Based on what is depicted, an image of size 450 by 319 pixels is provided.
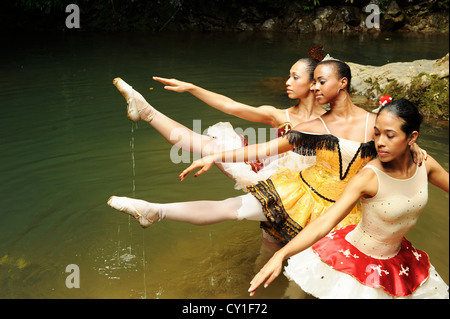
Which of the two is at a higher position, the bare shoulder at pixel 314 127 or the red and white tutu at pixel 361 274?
the bare shoulder at pixel 314 127

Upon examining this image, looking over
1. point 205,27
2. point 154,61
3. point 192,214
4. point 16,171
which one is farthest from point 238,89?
point 205,27

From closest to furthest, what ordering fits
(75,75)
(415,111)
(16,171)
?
(415,111)
(16,171)
(75,75)

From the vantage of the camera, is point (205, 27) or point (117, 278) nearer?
point (117, 278)

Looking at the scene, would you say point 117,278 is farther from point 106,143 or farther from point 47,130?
point 47,130

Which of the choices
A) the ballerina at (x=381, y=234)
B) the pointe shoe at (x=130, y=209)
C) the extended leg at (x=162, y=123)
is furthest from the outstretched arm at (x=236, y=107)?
the ballerina at (x=381, y=234)

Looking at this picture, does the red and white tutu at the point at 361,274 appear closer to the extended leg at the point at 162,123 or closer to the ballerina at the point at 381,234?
the ballerina at the point at 381,234

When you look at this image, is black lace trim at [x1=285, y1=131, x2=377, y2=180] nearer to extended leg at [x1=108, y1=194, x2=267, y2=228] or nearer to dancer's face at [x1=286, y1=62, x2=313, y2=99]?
extended leg at [x1=108, y1=194, x2=267, y2=228]

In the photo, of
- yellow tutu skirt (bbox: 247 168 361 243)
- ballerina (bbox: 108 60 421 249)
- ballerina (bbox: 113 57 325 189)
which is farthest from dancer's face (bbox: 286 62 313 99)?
yellow tutu skirt (bbox: 247 168 361 243)

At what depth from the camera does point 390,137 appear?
2500mm

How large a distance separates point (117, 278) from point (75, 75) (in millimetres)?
7150

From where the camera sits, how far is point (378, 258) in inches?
109

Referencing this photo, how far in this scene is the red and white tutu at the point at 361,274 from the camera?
2.68m

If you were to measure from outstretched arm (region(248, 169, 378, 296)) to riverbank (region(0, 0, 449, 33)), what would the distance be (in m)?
14.6

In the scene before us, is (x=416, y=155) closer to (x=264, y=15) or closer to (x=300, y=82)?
(x=300, y=82)
